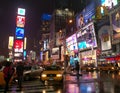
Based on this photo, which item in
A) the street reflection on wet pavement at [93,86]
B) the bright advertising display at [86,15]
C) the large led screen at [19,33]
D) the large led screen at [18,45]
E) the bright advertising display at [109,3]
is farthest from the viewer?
the bright advertising display at [86,15]

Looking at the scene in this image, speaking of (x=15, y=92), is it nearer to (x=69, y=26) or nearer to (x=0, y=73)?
(x=0, y=73)

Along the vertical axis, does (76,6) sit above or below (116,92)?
above

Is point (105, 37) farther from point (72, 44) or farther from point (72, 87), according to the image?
point (72, 87)

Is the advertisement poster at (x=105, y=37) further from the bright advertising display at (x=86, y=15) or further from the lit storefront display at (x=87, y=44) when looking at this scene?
the bright advertising display at (x=86, y=15)

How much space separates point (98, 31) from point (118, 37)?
1323 cm

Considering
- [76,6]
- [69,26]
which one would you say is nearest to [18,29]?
[69,26]

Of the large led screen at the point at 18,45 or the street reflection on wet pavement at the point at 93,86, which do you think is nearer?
the street reflection on wet pavement at the point at 93,86

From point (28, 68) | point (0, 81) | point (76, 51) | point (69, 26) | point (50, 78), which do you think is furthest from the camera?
point (69, 26)

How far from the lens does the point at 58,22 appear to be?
158m

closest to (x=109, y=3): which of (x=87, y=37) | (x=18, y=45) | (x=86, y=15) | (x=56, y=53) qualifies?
(x=87, y=37)

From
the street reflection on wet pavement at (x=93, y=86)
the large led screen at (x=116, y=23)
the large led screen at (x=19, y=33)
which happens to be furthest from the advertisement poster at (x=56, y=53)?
the street reflection on wet pavement at (x=93, y=86)

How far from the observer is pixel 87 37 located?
8119cm

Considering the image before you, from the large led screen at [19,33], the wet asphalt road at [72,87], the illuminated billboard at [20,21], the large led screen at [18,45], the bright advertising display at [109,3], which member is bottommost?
the wet asphalt road at [72,87]

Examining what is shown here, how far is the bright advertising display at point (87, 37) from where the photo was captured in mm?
76375
